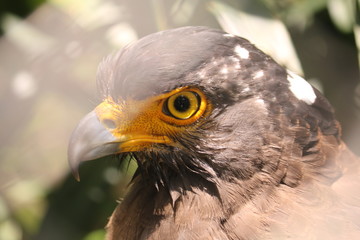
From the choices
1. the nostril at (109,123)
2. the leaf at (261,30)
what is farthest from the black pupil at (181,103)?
the leaf at (261,30)

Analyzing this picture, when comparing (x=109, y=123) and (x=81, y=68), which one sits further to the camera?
(x=81, y=68)

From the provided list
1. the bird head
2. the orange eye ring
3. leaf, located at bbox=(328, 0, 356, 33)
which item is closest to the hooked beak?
the bird head

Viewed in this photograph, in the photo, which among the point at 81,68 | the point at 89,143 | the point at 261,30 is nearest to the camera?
the point at 89,143

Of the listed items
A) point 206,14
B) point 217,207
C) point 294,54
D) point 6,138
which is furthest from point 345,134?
point 6,138

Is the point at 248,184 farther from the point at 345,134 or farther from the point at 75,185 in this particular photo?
the point at 75,185

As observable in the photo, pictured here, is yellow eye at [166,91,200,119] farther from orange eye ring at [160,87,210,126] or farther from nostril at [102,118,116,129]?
nostril at [102,118,116,129]

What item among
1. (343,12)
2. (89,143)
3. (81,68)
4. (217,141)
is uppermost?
(343,12)

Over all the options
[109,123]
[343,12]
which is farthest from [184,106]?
[343,12]

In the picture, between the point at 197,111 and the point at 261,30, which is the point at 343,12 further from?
the point at 197,111
